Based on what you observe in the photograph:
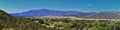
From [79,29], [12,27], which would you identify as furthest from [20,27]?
[79,29]

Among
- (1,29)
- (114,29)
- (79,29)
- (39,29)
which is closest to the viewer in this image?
(1,29)

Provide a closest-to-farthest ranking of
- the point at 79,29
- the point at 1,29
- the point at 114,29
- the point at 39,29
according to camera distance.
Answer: the point at 1,29, the point at 39,29, the point at 114,29, the point at 79,29

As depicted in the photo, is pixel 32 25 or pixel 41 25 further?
pixel 41 25

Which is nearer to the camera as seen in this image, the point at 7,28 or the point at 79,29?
→ the point at 7,28

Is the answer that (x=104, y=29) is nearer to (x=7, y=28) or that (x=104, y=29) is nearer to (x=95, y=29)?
(x=95, y=29)

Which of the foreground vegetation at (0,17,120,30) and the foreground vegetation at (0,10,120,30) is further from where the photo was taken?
the foreground vegetation at (0,17,120,30)

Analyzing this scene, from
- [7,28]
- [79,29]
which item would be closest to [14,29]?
[7,28]

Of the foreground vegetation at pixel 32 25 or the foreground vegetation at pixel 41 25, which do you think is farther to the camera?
the foreground vegetation at pixel 41 25

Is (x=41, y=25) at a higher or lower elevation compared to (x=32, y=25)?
lower

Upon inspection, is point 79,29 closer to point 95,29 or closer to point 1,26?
point 95,29
